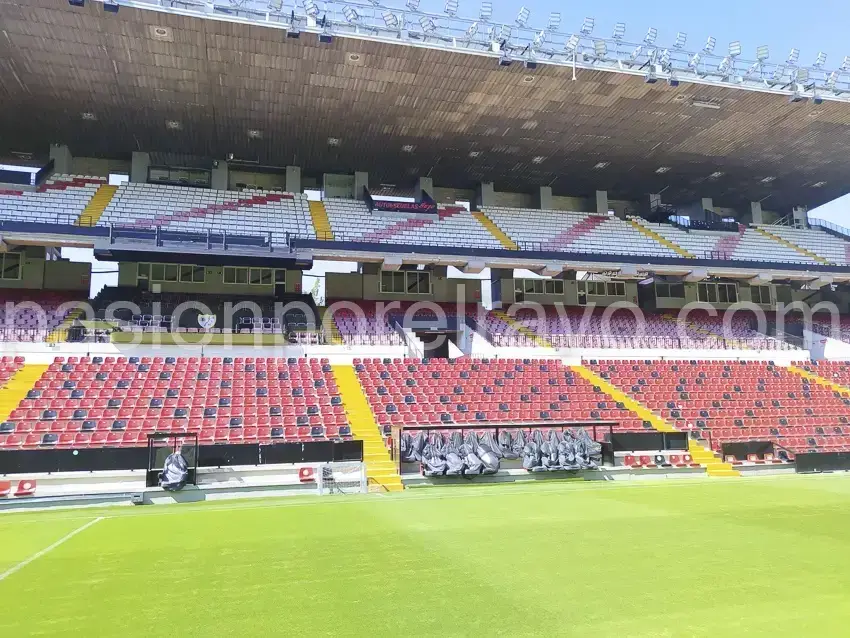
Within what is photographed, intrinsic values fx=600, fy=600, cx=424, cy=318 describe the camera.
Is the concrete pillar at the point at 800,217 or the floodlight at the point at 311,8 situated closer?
the floodlight at the point at 311,8

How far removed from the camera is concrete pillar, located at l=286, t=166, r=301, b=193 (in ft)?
101

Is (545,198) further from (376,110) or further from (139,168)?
(139,168)

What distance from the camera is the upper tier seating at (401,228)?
27.4 metres

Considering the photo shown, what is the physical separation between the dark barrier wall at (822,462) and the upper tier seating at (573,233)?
14.4m

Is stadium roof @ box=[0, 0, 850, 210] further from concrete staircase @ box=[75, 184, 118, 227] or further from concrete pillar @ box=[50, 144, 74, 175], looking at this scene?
concrete staircase @ box=[75, 184, 118, 227]

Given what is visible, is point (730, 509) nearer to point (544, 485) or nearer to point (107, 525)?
point (544, 485)

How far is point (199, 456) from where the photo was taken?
13.7 meters

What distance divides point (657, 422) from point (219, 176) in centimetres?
2294

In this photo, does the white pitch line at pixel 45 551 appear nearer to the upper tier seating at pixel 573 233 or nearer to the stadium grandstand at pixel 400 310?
the stadium grandstand at pixel 400 310

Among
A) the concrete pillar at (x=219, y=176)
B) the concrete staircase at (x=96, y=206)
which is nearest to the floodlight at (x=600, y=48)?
the concrete pillar at (x=219, y=176)

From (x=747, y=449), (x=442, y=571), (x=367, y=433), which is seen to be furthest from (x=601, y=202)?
(x=442, y=571)

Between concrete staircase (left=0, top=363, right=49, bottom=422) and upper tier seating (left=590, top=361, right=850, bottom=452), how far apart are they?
1972 centimetres

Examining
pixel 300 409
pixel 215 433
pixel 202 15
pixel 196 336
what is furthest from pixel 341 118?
pixel 215 433

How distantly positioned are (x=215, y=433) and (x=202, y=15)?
43.1ft
